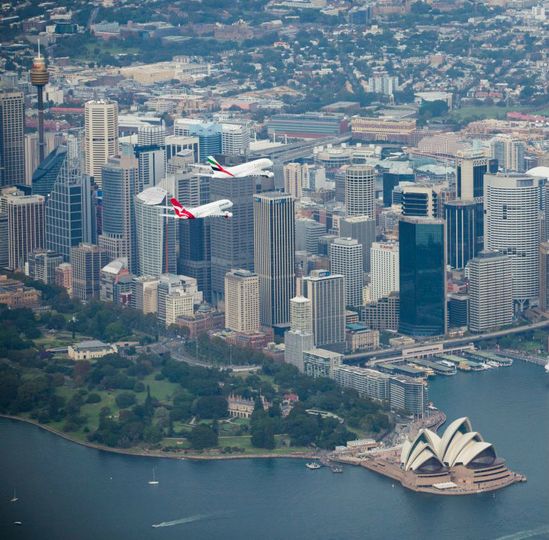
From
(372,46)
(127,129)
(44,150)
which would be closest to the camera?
(44,150)

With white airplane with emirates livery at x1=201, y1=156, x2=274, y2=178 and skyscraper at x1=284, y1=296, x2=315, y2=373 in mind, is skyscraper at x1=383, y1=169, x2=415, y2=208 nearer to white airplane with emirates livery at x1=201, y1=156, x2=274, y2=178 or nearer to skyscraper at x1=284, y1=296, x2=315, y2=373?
white airplane with emirates livery at x1=201, y1=156, x2=274, y2=178

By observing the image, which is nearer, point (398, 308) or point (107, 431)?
point (107, 431)

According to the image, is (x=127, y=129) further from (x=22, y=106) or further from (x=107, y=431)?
(x=107, y=431)

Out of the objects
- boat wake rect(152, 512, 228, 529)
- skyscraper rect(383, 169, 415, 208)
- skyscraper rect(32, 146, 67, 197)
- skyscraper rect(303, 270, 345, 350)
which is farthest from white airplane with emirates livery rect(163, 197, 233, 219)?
skyscraper rect(383, 169, 415, 208)

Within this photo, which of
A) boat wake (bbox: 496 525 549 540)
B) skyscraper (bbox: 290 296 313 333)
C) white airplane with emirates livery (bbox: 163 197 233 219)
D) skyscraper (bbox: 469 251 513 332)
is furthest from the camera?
skyscraper (bbox: 469 251 513 332)

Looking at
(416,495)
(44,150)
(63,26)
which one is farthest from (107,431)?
(63,26)

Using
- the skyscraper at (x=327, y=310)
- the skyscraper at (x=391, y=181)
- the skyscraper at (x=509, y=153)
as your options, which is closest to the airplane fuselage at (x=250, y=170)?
the skyscraper at (x=327, y=310)
